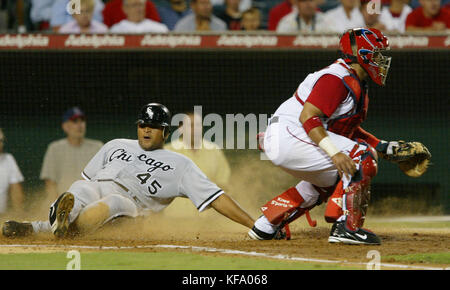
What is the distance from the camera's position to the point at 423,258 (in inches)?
189

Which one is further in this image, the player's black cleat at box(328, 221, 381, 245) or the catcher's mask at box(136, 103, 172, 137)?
the catcher's mask at box(136, 103, 172, 137)

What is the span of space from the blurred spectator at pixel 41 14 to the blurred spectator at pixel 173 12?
1.36m

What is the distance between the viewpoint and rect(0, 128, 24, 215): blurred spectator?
8469mm

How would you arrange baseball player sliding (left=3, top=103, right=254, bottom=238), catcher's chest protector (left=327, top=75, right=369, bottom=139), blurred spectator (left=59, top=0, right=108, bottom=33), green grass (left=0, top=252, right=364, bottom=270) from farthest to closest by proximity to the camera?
blurred spectator (left=59, top=0, right=108, bottom=33) → baseball player sliding (left=3, top=103, right=254, bottom=238) → catcher's chest protector (left=327, top=75, right=369, bottom=139) → green grass (left=0, top=252, right=364, bottom=270)

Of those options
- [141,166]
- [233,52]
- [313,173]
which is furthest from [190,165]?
[233,52]

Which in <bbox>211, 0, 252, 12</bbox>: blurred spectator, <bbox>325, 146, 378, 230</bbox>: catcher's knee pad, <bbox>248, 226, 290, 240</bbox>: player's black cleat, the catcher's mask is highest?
<bbox>211, 0, 252, 12</bbox>: blurred spectator

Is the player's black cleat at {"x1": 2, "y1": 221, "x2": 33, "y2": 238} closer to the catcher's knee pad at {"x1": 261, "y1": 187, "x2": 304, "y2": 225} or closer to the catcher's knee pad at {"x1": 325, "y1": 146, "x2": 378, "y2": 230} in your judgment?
the catcher's knee pad at {"x1": 261, "y1": 187, "x2": 304, "y2": 225}

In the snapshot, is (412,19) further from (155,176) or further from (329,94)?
(155,176)

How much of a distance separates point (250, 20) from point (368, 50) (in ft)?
12.7

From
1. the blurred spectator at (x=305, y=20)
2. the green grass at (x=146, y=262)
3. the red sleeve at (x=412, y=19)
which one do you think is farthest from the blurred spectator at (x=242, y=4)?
the green grass at (x=146, y=262)

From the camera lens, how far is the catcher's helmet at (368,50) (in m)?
5.47

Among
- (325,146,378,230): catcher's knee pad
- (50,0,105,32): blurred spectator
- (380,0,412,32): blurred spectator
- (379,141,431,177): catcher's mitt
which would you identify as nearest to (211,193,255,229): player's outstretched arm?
(325,146,378,230): catcher's knee pad

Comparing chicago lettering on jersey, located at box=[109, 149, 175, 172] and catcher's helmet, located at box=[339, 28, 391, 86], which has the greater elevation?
catcher's helmet, located at box=[339, 28, 391, 86]

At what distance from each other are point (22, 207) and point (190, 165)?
125 inches
